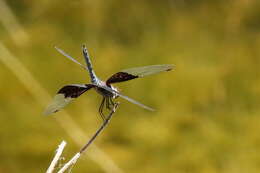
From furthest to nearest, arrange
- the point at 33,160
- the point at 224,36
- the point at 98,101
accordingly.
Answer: the point at 224,36 < the point at 98,101 < the point at 33,160

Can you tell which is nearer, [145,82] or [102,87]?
[102,87]

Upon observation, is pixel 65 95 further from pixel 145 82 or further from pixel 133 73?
pixel 145 82

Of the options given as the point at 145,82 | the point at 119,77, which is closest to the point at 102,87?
the point at 119,77

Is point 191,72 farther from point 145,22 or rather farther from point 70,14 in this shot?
point 70,14

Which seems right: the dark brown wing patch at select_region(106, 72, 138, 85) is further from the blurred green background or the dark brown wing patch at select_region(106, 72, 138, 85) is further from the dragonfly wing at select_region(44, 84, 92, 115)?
the blurred green background

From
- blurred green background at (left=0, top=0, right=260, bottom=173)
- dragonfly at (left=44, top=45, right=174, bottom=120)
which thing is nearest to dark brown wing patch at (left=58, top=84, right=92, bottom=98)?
dragonfly at (left=44, top=45, right=174, bottom=120)

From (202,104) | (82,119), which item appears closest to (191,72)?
(202,104)
